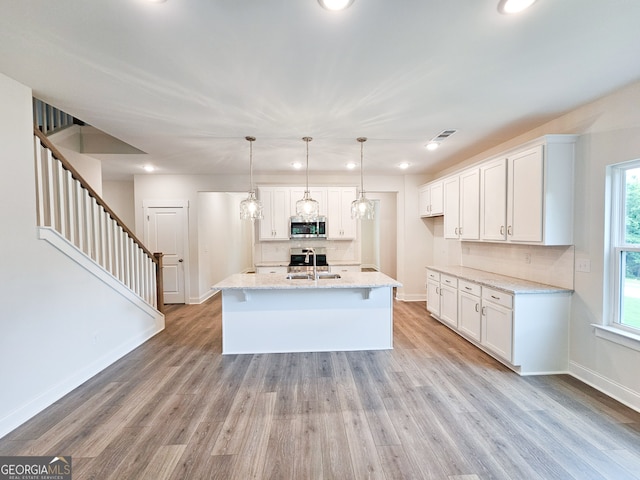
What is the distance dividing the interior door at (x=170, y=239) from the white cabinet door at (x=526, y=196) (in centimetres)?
553

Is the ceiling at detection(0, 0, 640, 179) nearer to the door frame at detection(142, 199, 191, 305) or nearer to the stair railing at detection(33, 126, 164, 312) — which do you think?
the stair railing at detection(33, 126, 164, 312)

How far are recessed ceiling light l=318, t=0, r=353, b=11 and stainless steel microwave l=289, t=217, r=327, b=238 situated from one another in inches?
165

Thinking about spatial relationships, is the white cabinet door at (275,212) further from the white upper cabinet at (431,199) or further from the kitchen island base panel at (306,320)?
the white upper cabinet at (431,199)

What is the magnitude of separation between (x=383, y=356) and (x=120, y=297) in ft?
10.8

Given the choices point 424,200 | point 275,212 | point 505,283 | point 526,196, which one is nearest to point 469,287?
point 505,283

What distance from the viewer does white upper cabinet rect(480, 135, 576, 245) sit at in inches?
112

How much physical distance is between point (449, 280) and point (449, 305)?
371 millimetres

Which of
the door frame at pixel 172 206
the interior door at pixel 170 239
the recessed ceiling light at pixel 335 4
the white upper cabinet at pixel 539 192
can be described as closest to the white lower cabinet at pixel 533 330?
the white upper cabinet at pixel 539 192

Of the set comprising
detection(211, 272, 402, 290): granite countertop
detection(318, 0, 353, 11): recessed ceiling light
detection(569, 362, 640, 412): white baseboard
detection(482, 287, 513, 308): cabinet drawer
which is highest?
detection(318, 0, 353, 11): recessed ceiling light

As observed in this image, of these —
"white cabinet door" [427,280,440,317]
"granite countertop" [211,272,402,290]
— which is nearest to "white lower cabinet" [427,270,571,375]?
"granite countertop" [211,272,402,290]

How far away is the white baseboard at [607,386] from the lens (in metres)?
2.34

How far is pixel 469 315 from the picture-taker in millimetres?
3660

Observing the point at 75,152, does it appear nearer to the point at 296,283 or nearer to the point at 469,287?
the point at 296,283

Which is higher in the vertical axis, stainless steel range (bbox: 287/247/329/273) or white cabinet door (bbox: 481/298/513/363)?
stainless steel range (bbox: 287/247/329/273)
